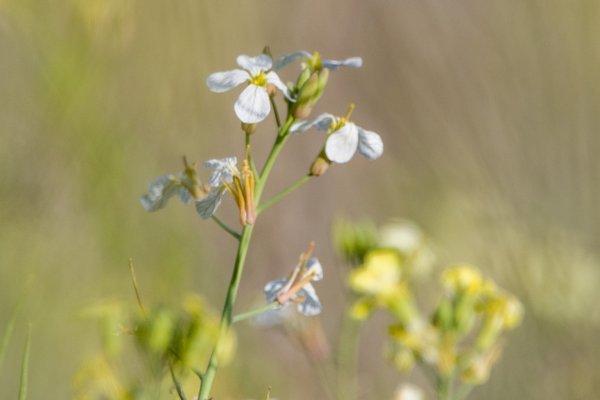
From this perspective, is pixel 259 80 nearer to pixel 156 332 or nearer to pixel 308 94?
pixel 308 94

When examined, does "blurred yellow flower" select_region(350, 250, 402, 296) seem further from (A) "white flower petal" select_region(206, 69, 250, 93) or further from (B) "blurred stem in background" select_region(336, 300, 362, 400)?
(A) "white flower petal" select_region(206, 69, 250, 93)

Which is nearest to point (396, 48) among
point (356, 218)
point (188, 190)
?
point (356, 218)

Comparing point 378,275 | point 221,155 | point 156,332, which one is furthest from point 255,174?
point 221,155

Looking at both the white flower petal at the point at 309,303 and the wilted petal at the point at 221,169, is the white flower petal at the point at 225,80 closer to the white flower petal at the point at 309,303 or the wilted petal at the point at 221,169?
the wilted petal at the point at 221,169

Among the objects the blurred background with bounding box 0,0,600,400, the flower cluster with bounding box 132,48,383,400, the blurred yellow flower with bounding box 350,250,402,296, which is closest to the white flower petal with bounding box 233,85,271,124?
the flower cluster with bounding box 132,48,383,400

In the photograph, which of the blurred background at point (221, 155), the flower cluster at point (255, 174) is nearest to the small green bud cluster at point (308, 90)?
the flower cluster at point (255, 174)
